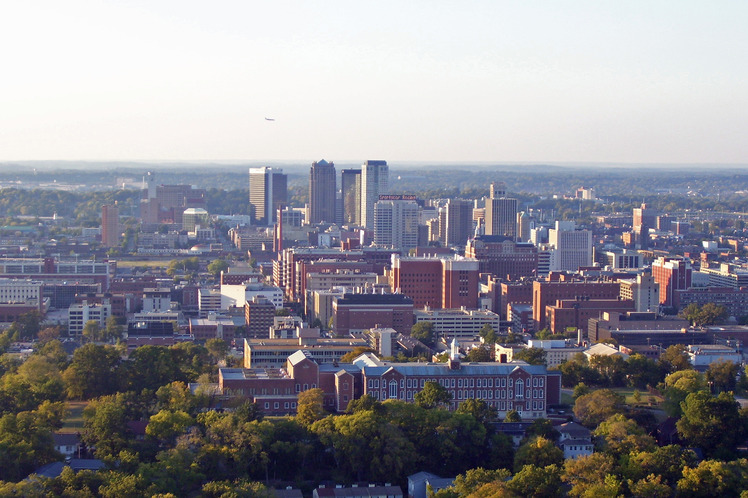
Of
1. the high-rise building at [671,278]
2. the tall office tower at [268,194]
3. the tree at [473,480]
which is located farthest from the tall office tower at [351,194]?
the tree at [473,480]

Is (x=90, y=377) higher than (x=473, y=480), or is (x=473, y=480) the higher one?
(x=90, y=377)

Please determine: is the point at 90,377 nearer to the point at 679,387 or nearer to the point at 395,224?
the point at 679,387

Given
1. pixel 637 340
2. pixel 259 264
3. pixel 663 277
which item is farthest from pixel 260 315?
pixel 259 264

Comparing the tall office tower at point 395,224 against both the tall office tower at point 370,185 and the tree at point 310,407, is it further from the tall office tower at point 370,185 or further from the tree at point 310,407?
the tree at point 310,407

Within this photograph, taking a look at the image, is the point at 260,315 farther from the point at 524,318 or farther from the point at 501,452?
the point at 501,452

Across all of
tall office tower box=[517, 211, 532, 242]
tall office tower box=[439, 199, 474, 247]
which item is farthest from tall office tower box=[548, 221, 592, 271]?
tall office tower box=[517, 211, 532, 242]

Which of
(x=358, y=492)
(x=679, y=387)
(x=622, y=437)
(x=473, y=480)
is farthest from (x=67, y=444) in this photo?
(x=679, y=387)
